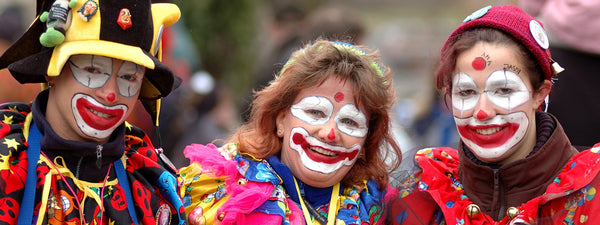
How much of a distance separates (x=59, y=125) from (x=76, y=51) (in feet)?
1.24

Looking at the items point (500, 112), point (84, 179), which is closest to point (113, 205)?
point (84, 179)

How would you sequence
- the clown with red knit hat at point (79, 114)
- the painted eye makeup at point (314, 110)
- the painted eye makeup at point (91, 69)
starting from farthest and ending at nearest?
the painted eye makeup at point (314, 110), the painted eye makeup at point (91, 69), the clown with red knit hat at point (79, 114)

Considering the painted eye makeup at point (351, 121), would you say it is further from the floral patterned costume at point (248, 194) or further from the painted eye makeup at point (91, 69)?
the painted eye makeup at point (91, 69)

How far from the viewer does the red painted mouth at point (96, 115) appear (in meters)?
3.06

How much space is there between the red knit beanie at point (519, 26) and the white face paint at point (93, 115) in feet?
5.43

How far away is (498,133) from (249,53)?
16.9 ft

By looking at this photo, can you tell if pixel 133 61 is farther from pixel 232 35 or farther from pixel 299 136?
pixel 232 35

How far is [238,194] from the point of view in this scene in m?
3.28

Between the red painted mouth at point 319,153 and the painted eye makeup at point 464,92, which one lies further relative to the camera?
the red painted mouth at point 319,153

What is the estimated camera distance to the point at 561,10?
4074mm

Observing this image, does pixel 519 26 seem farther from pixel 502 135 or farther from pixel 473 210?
pixel 473 210

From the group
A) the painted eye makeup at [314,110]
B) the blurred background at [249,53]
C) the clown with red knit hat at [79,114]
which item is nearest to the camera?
the clown with red knit hat at [79,114]

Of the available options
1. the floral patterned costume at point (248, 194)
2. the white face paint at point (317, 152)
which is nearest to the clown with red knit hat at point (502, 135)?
the floral patterned costume at point (248, 194)

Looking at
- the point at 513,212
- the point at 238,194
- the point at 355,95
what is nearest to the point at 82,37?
the point at 238,194
